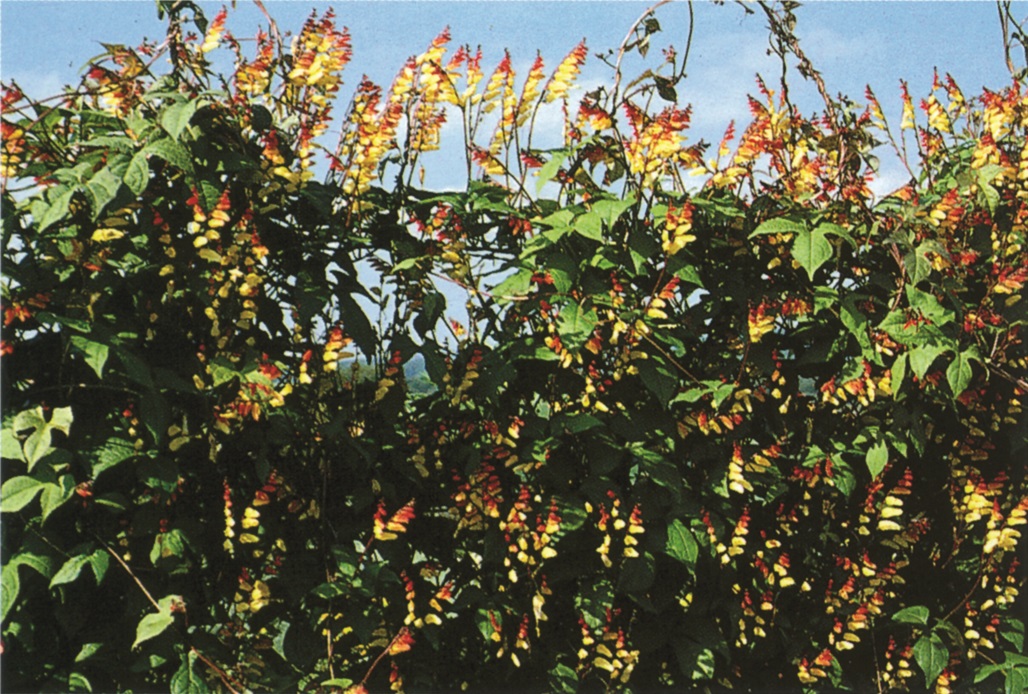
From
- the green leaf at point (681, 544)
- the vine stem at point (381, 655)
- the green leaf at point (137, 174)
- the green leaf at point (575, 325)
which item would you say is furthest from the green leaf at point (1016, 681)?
the green leaf at point (137, 174)

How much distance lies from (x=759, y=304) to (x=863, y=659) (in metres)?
1.28

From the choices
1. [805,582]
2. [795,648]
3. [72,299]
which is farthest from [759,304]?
[72,299]

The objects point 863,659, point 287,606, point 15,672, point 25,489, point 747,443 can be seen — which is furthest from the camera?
point 863,659

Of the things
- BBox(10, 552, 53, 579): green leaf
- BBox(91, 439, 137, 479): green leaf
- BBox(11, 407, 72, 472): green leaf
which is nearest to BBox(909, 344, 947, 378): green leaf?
BBox(91, 439, 137, 479): green leaf

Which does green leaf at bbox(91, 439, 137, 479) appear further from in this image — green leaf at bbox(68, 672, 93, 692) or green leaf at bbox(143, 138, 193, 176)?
green leaf at bbox(143, 138, 193, 176)

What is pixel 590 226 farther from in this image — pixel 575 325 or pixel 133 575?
pixel 133 575

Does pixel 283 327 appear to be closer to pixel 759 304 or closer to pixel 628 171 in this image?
pixel 628 171

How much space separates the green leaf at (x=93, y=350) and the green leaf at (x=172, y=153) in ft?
1.55

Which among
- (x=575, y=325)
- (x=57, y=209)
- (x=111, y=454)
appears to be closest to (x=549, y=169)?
(x=575, y=325)

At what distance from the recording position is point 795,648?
3.37 metres

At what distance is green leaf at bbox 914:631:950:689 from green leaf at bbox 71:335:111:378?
8.23 ft

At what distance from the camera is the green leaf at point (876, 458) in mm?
3213

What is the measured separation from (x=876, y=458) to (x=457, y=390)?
49.7 inches

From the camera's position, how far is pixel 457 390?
9.87 ft
